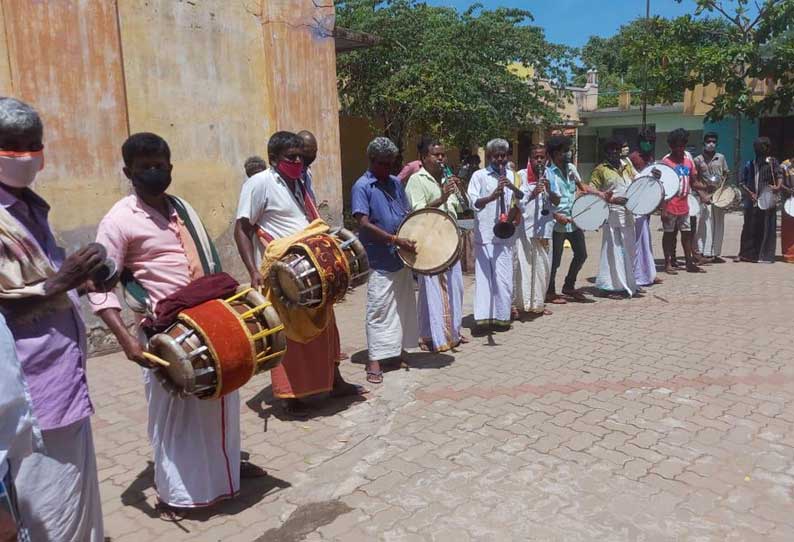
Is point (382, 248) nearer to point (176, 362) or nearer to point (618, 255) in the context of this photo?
point (176, 362)

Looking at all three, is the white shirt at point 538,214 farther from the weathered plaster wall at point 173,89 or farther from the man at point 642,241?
the weathered plaster wall at point 173,89

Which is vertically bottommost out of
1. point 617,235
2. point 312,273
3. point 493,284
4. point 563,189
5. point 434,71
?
point 493,284

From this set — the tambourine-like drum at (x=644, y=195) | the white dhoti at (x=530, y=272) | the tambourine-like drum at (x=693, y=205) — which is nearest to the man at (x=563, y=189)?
the white dhoti at (x=530, y=272)

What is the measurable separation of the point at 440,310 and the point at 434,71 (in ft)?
28.8

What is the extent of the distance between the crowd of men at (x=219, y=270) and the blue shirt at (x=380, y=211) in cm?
1

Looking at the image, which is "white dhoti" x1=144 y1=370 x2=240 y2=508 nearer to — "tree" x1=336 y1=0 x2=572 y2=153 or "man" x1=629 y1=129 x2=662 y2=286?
"man" x1=629 y1=129 x2=662 y2=286

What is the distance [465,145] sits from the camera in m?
15.8

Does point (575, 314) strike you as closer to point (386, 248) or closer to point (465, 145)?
point (386, 248)

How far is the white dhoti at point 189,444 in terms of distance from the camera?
130 inches

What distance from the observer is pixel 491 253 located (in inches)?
270

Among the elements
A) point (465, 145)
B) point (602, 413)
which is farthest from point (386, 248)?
point (465, 145)

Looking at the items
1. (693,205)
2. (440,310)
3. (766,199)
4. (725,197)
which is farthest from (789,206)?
(440,310)

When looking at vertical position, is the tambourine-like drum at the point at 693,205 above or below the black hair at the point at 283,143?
below

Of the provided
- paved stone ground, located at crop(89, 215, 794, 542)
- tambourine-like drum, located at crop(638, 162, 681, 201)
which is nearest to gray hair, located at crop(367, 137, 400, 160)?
paved stone ground, located at crop(89, 215, 794, 542)
